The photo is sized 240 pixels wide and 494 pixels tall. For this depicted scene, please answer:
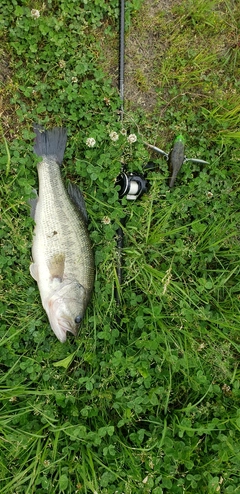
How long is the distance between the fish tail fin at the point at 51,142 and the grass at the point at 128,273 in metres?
0.09

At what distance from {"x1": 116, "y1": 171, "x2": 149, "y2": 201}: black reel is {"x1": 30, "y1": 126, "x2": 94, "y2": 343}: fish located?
17.1 inches

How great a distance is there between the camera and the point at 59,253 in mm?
3611

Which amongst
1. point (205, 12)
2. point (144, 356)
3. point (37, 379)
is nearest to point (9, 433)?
point (37, 379)

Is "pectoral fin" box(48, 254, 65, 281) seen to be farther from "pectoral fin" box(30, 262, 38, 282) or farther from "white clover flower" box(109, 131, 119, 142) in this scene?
"white clover flower" box(109, 131, 119, 142)

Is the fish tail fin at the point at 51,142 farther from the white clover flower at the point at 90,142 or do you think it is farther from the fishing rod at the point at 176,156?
the fishing rod at the point at 176,156

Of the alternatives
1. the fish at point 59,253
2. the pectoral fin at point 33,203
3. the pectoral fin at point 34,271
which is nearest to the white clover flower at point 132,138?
the fish at point 59,253

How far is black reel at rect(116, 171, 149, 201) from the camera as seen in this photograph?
386 centimetres

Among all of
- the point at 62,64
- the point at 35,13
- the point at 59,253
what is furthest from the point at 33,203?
the point at 35,13

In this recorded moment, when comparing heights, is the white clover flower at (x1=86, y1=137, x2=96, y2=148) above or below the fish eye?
above

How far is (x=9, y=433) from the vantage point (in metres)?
3.54

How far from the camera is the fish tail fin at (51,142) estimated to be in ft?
12.5

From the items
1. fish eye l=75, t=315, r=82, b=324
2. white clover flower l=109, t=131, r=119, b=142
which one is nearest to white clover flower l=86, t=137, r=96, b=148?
white clover flower l=109, t=131, r=119, b=142

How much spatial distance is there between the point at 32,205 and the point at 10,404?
168 centimetres

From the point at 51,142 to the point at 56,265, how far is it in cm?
109
